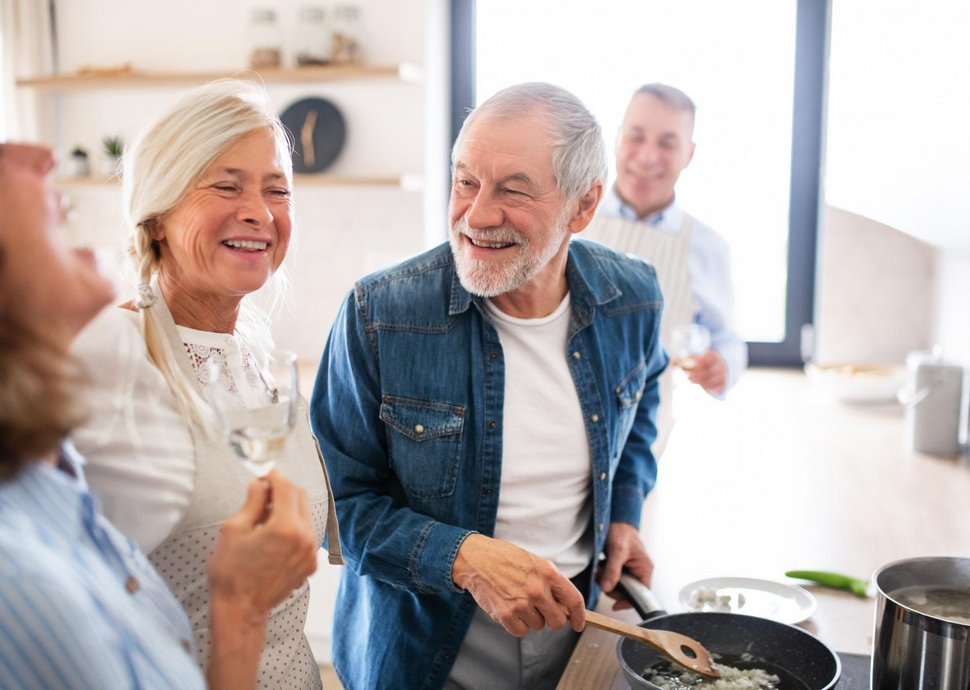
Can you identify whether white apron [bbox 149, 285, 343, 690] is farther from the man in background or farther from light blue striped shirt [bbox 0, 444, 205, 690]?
the man in background

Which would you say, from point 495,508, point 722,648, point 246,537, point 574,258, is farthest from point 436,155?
point 246,537

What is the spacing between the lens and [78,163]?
3441 mm

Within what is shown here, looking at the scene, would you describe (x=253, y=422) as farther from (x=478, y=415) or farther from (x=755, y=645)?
(x=755, y=645)

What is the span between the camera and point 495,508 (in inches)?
52.9

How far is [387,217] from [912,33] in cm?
206

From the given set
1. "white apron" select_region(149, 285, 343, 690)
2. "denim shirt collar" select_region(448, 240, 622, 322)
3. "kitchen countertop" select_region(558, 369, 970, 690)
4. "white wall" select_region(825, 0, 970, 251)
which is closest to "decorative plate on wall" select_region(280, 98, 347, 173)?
"kitchen countertop" select_region(558, 369, 970, 690)

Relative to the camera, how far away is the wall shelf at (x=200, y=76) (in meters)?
3.04

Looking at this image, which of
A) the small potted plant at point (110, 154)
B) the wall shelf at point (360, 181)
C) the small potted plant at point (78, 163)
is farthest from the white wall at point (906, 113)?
the small potted plant at point (78, 163)

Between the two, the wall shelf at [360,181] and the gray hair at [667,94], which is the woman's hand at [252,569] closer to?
the gray hair at [667,94]

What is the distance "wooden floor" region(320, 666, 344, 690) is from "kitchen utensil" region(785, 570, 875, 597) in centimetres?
136

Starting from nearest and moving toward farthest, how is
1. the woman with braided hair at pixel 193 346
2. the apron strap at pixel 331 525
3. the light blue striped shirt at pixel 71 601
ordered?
the light blue striped shirt at pixel 71 601
the woman with braided hair at pixel 193 346
the apron strap at pixel 331 525

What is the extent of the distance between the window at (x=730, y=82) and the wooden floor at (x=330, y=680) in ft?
6.03

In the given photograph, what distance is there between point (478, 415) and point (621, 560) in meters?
0.33

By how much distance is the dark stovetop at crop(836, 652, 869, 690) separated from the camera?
118 centimetres
